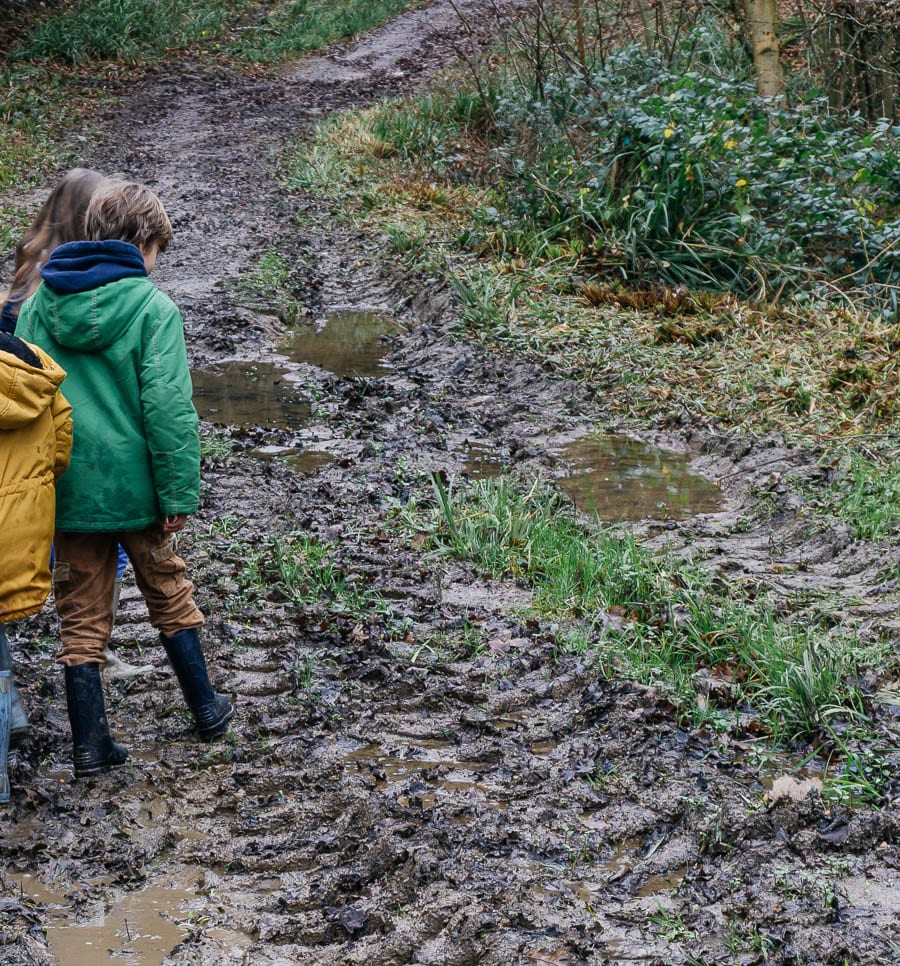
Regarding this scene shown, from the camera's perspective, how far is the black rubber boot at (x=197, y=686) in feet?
12.4

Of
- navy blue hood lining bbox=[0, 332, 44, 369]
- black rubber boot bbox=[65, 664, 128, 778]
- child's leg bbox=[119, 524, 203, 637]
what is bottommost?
black rubber boot bbox=[65, 664, 128, 778]

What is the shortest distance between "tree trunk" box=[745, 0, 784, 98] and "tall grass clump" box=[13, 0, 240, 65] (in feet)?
45.5

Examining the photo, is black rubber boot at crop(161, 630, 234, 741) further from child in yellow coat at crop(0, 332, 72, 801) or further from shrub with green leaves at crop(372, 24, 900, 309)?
shrub with green leaves at crop(372, 24, 900, 309)

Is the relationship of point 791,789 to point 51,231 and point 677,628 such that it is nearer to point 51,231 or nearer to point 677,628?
point 677,628

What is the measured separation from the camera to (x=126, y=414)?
3525 mm

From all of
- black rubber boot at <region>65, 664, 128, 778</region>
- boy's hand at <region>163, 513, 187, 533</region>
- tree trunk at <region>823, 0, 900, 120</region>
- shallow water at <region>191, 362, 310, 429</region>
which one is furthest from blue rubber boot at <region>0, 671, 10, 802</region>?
tree trunk at <region>823, 0, 900, 120</region>

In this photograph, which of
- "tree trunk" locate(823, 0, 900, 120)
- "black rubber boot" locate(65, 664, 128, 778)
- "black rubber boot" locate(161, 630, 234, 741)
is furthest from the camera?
"tree trunk" locate(823, 0, 900, 120)

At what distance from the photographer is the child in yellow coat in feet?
10.3

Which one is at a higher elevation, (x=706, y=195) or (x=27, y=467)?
(x=27, y=467)

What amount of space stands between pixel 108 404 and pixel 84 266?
0.43 metres

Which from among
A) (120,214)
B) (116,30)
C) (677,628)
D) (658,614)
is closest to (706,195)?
(658,614)

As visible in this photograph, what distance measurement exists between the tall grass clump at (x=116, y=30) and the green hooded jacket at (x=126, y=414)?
18962 millimetres

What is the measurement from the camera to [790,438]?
23.1 feet

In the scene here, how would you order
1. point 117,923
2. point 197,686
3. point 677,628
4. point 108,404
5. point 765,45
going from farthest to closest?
1. point 765,45
2. point 677,628
3. point 197,686
4. point 108,404
5. point 117,923
